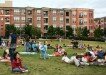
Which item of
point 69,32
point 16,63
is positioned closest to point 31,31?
point 69,32

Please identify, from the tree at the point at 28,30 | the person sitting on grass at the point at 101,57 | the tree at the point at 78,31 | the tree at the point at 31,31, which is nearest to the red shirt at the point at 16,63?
the person sitting on grass at the point at 101,57

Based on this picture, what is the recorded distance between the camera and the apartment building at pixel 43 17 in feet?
383

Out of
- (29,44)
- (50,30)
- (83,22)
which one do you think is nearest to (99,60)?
(29,44)

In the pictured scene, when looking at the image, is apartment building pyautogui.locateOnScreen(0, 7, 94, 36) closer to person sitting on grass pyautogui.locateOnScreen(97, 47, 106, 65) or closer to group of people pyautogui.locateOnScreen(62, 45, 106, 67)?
person sitting on grass pyautogui.locateOnScreen(97, 47, 106, 65)

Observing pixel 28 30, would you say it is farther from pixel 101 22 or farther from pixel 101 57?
pixel 101 57

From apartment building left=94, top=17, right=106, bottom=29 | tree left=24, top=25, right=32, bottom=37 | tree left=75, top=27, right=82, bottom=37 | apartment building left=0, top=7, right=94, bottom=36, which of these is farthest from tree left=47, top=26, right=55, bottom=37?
apartment building left=94, top=17, right=106, bottom=29

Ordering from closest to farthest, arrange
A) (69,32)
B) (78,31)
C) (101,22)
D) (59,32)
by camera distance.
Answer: (59,32) < (69,32) < (78,31) < (101,22)

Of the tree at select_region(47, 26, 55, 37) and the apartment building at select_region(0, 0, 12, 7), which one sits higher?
the apartment building at select_region(0, 0, 12, 7)

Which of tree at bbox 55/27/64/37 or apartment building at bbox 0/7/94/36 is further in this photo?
apartment building at bbox 0/7/94/36

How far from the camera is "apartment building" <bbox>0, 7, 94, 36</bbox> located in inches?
4595

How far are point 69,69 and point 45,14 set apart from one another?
320 ft

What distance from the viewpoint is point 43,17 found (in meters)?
122

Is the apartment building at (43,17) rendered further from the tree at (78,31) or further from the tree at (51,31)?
the tree at (51,31)

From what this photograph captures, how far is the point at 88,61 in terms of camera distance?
28.9 meters
